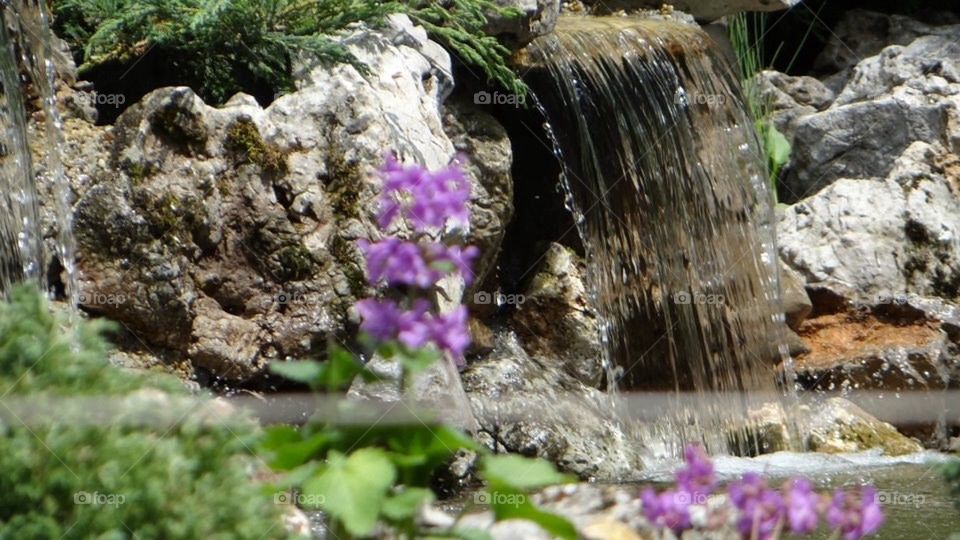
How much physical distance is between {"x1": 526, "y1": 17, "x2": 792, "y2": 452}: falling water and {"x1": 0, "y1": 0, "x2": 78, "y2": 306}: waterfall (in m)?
2.68

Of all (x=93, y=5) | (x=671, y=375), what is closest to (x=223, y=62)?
(x=93, y=5)

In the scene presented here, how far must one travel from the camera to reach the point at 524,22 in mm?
7129

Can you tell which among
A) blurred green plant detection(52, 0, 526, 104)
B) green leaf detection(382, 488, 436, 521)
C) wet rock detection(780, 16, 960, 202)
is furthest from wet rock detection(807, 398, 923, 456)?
green leaf detection(382, 488, 436, 521)

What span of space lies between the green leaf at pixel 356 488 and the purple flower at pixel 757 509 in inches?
20.7

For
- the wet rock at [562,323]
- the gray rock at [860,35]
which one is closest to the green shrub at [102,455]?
the wet rock at [562,323]

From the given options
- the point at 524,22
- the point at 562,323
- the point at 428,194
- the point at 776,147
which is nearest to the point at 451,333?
the point at 428,194

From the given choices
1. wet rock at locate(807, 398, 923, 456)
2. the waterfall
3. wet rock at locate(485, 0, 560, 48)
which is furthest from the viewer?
wet rock at locate(807, 398, 923, 456)

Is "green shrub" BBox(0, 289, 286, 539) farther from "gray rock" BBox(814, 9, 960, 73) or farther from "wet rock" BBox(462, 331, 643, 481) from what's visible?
"gray rock" BBox(814, 9, 960, 73)

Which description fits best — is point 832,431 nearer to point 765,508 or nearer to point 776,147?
point 776,147

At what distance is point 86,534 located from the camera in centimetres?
218

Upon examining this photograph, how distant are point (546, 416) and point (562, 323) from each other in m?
0.87

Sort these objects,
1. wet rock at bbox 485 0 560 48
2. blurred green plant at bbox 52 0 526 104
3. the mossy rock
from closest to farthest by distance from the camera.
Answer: the mossy rock, blurred green plant at bbox 52 0 526 104, wet rock at bbox 485 0 560 48

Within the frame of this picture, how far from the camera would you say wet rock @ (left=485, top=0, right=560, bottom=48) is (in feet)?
23.0

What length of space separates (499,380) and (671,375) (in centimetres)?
146
